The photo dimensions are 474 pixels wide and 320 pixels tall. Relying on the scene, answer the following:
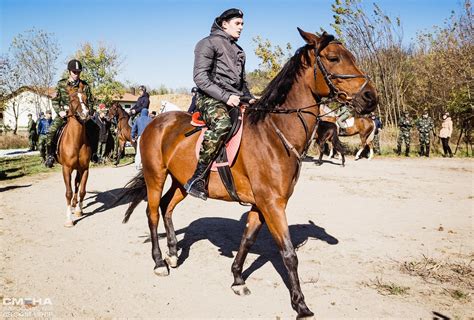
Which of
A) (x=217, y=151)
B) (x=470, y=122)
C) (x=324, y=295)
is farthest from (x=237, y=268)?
(x=470, y=122)

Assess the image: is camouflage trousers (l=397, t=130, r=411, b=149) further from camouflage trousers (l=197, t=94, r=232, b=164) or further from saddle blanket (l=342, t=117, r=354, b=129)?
camouflage trousers (l=197, t=94, r=232, b=164)

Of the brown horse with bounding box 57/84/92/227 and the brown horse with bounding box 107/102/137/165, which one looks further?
the brown horse with bounding box 107/102/137/165

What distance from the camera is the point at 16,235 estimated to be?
6.73 m

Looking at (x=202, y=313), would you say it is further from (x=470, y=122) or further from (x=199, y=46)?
→ (x=470, y=122)

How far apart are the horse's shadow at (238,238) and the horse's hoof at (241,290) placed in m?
0.47

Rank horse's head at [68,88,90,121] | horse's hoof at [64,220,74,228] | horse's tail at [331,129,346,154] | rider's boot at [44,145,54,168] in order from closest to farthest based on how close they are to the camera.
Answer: horse's hoof at [64,220,74,228]
horse's head at [68,88,90,121]
rider's boot at [44,145,54,168]
horse's tail at [331,129,346,154]

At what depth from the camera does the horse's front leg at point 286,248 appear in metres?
3.89

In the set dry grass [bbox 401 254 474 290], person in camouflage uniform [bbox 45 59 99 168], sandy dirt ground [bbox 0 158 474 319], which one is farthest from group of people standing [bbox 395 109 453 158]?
person in camouflage uniform [bbox 45 59 99 168]

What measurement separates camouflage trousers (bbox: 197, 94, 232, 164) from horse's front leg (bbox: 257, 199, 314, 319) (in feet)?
3.01

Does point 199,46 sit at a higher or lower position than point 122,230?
higher

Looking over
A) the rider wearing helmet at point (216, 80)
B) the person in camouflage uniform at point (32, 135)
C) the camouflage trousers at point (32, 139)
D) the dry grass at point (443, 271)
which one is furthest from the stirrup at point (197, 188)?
the camouflage trousers at point (32, 139)

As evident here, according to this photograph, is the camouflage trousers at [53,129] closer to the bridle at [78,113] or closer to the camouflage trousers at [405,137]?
the bridle at [78,113]

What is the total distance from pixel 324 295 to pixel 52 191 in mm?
9371

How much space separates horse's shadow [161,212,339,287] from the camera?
18.4ft
